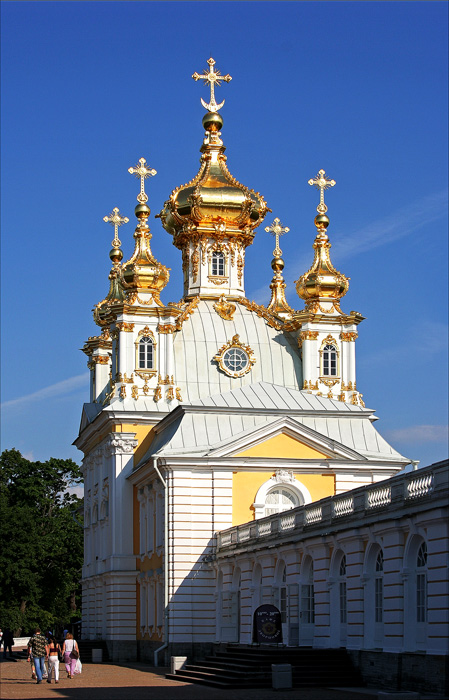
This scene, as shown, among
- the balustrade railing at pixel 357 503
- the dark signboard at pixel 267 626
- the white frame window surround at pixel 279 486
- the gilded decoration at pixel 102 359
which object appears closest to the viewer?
the balustrade railing at pixel 357 503

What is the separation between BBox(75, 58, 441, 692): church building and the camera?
4009 cm

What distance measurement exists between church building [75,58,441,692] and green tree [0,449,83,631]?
12.3 meters

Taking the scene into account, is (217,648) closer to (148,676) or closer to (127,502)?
(148,676)

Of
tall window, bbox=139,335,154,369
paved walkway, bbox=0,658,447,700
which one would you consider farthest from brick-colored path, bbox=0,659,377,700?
tall window, bbox=139,335,154,369

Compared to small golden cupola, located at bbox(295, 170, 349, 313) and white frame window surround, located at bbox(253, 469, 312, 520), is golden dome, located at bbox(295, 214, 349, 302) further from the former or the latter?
white frame window surround, located at bbox(253, 469, 312, 520)

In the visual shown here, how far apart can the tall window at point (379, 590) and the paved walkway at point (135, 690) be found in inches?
67.1

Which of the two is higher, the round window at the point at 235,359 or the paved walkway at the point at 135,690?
the round window at the point at 235,359

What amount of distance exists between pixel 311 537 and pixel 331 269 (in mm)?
21563

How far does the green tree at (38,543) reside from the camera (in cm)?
6719

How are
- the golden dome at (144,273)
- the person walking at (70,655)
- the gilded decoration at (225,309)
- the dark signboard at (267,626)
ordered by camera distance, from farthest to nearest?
the gilded decoration at (225,309) → the golden dome at (144,273) → the person walking at (70,655) → the dark signboard at (267,626)

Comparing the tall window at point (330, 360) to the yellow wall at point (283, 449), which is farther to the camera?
the tall window at point (330, 360)

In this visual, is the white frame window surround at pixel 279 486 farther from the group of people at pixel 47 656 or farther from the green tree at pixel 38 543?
the green tree at pixel 38 543

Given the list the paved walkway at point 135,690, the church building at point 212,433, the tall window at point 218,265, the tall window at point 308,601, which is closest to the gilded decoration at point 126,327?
the church building at point 212,433

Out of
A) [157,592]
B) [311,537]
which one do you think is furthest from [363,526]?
[157,592]
